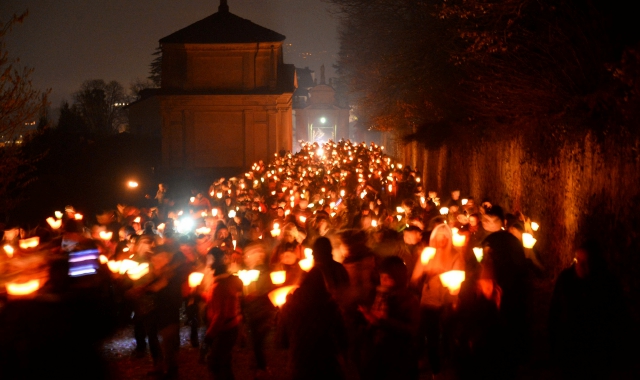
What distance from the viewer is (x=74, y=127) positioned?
162 ft

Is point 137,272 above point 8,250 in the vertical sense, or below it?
above

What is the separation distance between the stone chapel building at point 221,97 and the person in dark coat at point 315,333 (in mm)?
38634

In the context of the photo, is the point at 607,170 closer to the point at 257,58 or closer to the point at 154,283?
the point at 154,283

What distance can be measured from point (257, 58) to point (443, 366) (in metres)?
38.5

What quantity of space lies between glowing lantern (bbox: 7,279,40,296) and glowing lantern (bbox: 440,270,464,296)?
3.99 meters

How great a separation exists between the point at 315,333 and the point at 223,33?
42.0 metres

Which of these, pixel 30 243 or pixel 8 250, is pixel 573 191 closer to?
pixel 30 243

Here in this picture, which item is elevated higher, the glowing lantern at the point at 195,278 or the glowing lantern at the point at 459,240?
the glowing lantern at the point at 459,240

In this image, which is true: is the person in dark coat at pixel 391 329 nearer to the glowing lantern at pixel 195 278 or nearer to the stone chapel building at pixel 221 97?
the glowing lantern at pixel 195 278

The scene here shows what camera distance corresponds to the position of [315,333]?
5473mm

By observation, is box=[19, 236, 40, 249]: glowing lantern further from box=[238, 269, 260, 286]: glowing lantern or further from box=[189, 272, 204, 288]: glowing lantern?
box=[238, 269, 260, 286]: glowing lantern

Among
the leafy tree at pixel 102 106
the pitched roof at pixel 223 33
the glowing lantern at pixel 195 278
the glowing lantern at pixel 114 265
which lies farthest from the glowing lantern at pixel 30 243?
the leafy tree at pixel 102 106

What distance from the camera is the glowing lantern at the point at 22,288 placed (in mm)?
4987

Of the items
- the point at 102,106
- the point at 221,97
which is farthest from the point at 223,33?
the point at 102,106
